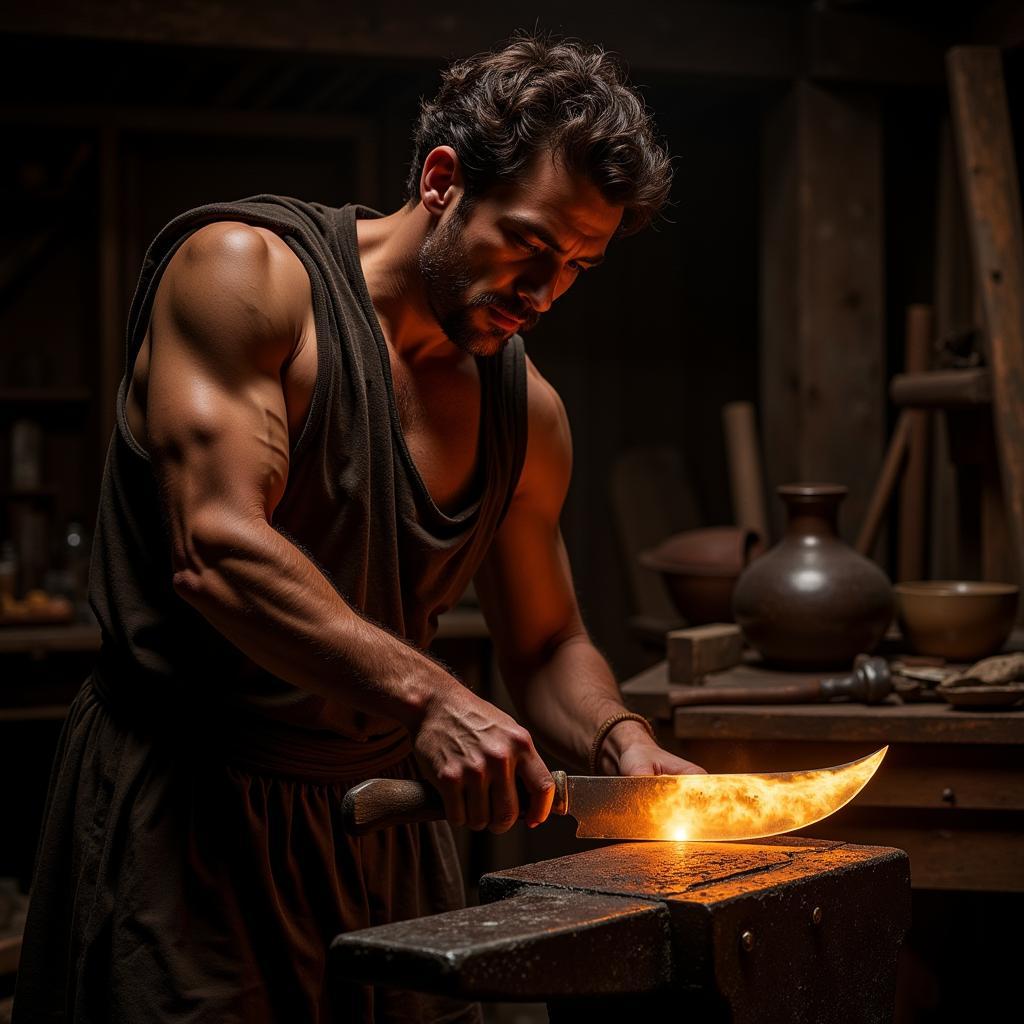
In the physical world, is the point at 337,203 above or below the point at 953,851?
above

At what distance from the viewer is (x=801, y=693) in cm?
290

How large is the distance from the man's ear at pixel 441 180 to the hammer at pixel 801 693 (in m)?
1.17

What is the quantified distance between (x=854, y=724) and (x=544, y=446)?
0.88m

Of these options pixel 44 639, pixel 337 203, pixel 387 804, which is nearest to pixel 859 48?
pixel 337 203

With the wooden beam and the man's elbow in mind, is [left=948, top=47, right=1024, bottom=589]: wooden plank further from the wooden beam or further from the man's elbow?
the man's elbow

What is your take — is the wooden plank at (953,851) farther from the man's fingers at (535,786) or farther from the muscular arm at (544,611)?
the man's fingers at (535,786)

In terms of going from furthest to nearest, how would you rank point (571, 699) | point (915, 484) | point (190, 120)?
1. point (190, 120)
2. point (915, 484)
3. point (571, 699)

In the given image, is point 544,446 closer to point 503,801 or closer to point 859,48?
point 503,801

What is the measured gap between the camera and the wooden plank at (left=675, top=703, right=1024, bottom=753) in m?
2.75

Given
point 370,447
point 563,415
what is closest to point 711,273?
point 563,415

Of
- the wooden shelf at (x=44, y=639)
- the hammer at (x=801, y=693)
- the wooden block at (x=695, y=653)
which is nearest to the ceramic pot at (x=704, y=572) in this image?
the wooden block at (x=695, y=653)

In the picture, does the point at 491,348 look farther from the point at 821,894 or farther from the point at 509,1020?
the point at 509,1020

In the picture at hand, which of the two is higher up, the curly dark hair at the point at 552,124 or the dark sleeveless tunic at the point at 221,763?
the curly dark hair at the point at 552,124

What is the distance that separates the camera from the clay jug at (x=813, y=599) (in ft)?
10.2
